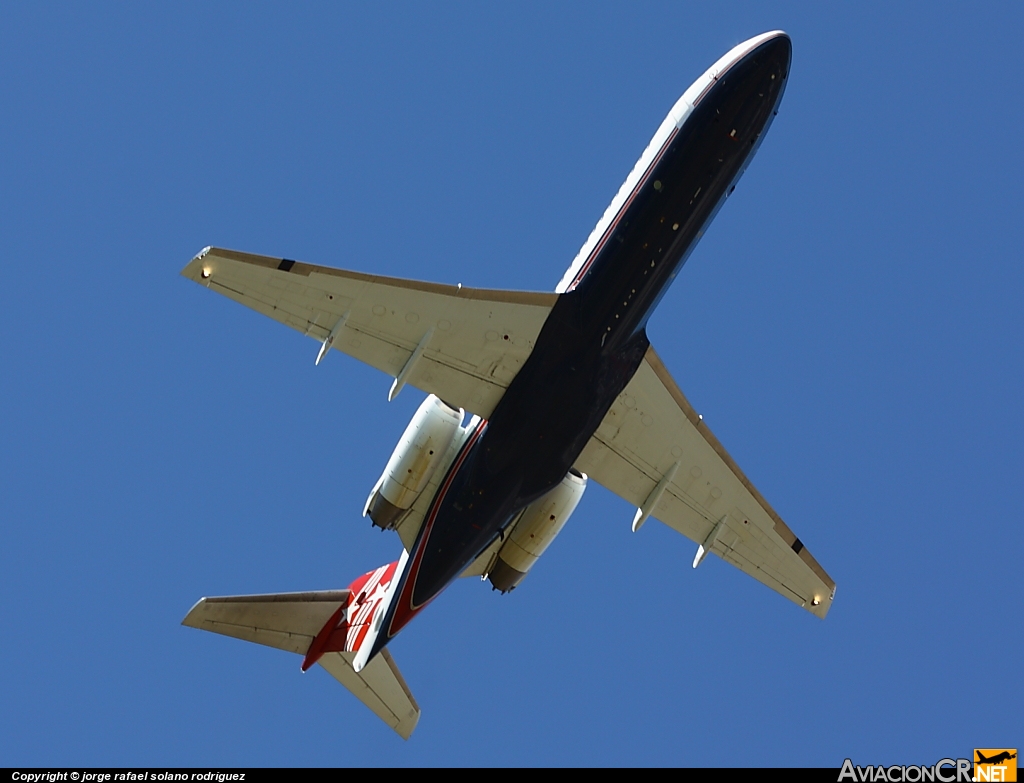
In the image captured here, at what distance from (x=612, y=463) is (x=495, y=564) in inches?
167

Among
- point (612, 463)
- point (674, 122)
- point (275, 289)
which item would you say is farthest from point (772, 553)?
point (275, 289)

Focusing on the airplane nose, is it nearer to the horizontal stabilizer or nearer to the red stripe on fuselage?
the red stripe on fuselage

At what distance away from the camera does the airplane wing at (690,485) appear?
32.5 meters

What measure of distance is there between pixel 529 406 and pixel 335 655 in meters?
10.5

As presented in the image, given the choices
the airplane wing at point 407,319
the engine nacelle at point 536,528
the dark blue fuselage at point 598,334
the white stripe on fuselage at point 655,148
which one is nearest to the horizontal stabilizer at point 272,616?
the dark blue fuselage at point 598,334

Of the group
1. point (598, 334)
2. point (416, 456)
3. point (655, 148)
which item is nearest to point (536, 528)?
point (416, 456)

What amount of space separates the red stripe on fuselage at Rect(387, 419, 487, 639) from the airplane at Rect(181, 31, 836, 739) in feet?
0.17

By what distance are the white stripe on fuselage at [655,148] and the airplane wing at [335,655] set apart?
12.3 m

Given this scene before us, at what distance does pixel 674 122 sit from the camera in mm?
28781

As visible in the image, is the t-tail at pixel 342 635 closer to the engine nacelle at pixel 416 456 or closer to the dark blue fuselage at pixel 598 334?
the dark blue fuselage at pixel 598 334

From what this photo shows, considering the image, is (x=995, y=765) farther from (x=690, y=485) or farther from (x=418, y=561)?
(x=418, y=561)

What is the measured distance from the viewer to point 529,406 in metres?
30.3

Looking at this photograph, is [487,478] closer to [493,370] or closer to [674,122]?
[493,370]

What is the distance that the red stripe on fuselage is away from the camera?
31.0m
